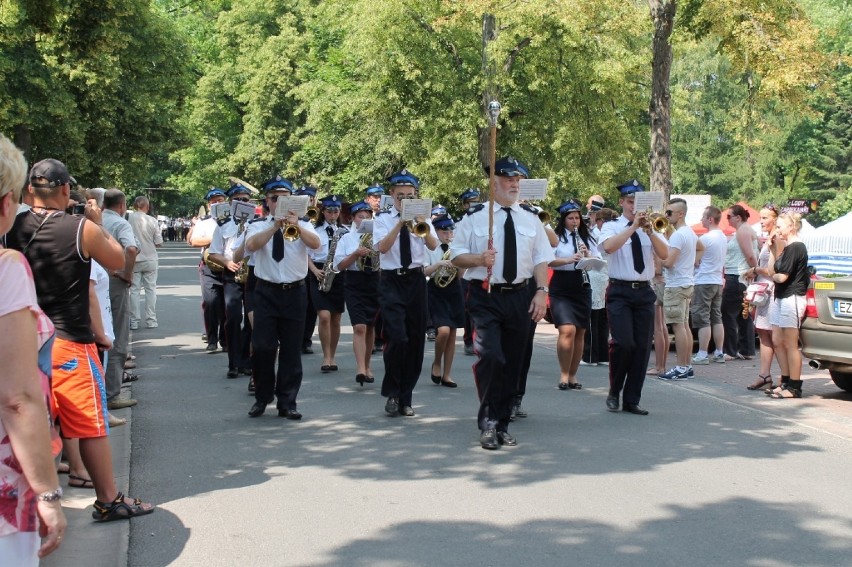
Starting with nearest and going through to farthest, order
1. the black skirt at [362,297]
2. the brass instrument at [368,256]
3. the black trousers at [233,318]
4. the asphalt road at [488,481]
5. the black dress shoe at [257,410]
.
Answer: the asphalt road at [488,481] → the black dress shoe at [257,410] → the brass instrument at [368,256] → the black skirt at [362,297] → the black trousers at [233,318]

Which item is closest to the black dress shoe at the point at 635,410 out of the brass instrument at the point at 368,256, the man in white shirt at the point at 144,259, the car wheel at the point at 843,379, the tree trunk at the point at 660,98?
the car wheel at the point at 843,379

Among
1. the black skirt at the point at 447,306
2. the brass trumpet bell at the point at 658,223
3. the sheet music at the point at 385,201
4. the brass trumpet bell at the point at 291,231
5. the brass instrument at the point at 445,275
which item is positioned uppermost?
the sheet music at the point at 385,201

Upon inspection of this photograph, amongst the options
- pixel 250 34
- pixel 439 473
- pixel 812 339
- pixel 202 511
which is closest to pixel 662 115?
pixel 812 339

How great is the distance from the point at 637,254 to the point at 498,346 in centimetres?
221

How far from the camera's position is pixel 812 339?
10.9 m

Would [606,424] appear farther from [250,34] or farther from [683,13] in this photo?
[250,34]

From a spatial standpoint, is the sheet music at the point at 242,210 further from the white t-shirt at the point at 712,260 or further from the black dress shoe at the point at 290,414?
the white t-shirt at the point at 712,260

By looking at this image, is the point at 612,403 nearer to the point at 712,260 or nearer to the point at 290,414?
the point at 290,414

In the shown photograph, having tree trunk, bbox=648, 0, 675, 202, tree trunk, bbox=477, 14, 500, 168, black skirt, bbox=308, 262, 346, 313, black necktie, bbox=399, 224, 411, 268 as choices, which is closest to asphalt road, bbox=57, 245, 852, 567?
black necktie, bbox=399, 224, 411, 268

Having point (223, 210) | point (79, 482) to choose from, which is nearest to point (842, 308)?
point (223, 210)

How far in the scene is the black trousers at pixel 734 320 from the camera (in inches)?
582

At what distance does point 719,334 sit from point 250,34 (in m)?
41.5

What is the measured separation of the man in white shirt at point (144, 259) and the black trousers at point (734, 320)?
8526 millimetres

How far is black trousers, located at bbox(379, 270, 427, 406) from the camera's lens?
960cm
